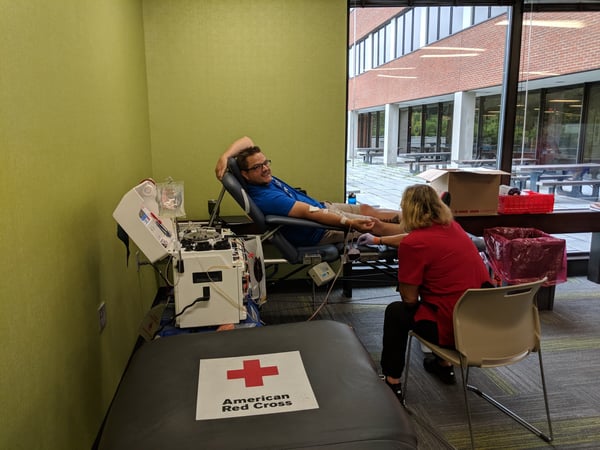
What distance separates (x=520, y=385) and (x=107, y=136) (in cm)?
236

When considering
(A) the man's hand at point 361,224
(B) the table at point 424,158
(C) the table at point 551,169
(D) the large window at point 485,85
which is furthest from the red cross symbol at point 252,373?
(C) the table at point 551,169

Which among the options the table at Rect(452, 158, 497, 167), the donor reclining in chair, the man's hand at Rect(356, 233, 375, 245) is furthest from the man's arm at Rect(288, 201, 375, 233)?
the table at Rect(452, 158, 497, 167)

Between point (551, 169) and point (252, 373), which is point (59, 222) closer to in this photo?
point (252, 373)

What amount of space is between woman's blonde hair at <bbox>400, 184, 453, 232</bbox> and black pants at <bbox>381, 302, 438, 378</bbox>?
38 cm

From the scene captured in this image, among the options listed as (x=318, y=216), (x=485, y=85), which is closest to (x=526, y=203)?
(x=485, y=85)

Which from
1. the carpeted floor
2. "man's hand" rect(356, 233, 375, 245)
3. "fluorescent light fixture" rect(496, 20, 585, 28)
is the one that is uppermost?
"fluorescent light fixture" rect(496, 20, 585, 28)

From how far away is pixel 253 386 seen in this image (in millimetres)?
1099

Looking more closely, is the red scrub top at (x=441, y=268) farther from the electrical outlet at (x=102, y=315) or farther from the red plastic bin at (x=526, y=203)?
the red plastic bin at (x=526, y=203)

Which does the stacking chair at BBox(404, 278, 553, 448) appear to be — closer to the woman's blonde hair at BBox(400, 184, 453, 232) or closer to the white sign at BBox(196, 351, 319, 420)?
the woman's blonde hair at BBox(400, 184, 453, 232)

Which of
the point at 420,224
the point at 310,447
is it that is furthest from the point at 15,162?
the point at 420,224

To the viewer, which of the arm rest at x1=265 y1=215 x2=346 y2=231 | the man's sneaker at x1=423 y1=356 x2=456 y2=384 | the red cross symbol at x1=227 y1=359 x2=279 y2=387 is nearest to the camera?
the red cross symbol at x1=227 y1=359 x2=279 y2=387

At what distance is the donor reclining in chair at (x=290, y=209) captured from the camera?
2668 mm

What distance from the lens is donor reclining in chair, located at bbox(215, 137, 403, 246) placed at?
2.67 metres

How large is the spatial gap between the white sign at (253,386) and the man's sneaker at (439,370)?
145cm
